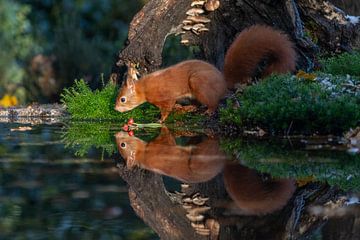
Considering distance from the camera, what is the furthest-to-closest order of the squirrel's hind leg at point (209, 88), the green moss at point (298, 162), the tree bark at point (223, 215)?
the squirrel's hind leg at point (209, 88) < the green moss at point (298, 162) < the tree bark at point (223, 215)

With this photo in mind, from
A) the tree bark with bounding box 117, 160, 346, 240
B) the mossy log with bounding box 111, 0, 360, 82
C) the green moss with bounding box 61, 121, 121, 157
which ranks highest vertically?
the mossy log with bounding box 111, 0, 360, 82

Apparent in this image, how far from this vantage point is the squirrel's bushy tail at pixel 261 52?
27.1ft

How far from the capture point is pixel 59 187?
4441 millimetres

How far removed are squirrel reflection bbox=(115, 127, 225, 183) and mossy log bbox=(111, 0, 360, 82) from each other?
234 centimetres

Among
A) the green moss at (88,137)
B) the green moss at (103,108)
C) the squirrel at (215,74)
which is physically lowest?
the green moss at (88,137)

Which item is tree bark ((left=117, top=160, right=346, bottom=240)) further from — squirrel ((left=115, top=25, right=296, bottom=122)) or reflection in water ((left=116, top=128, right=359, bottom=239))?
squirrel ((left=115, top=25, right=296, bottom=122))

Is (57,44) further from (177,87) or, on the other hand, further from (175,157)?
(175,157)

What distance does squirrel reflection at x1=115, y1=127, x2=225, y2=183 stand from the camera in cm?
489

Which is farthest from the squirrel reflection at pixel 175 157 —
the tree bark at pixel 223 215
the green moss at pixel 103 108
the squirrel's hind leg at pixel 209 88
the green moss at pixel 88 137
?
the green moss at pixel 103 108

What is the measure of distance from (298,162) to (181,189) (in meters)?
1.17

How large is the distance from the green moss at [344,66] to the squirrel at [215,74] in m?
0.70

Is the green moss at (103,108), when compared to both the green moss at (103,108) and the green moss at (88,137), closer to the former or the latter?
the green moss at (103,108)

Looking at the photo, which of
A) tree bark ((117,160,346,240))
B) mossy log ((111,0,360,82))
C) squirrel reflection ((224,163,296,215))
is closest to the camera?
tree bark ((117,160,346,240))

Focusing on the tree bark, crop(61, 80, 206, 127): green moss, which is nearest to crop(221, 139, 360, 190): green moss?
the tree bark
